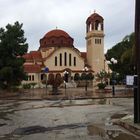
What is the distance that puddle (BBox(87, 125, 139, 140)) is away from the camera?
1298 centimetres

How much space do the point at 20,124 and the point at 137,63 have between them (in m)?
5.26

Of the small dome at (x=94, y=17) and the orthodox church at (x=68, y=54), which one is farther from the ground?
the small dome at (x=94, y=17)

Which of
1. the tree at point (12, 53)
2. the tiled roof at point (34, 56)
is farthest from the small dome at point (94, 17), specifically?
the tree at point (12, 53)

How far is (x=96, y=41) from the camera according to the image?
102688 millimetres

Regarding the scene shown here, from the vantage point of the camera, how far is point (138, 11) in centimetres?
1490

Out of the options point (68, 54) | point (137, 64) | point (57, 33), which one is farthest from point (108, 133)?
point (57, 33)

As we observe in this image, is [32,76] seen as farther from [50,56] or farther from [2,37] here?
[2,37]

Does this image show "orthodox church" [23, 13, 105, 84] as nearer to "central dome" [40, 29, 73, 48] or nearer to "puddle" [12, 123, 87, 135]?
"central dome" [40, 29, 73, 48]

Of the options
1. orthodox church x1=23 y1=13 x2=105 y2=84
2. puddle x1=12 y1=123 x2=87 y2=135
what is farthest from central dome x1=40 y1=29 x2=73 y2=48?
puddle x1=12 y1=123 x2=87 y2=135

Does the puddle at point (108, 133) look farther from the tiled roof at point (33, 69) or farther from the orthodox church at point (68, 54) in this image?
the orthodox church at point (68, 54)

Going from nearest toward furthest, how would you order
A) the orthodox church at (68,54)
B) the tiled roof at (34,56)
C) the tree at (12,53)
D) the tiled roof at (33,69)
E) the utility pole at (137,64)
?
the utility pole at (137,64), the tree at (12,53), the tiled roof at (33,69), the orthodox church at (68,54), the tiled roof at (34,56)

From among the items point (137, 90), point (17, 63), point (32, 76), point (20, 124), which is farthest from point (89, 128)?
point (32, 76)

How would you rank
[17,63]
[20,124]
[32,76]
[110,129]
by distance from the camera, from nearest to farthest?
[110,129], [20,124], [17,63], [32,76]

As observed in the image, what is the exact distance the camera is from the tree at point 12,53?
187 feet
